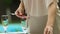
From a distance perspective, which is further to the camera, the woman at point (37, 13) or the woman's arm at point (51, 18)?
the woman at point (37, 13)

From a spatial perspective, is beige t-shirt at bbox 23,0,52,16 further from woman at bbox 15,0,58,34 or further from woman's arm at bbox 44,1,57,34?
woman's arm at bbox 44,1,57,34

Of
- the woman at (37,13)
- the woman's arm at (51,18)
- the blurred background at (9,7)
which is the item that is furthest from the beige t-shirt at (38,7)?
the blurred background at (9,7)

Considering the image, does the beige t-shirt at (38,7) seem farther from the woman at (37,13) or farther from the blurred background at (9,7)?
the blurred background at (9,7)

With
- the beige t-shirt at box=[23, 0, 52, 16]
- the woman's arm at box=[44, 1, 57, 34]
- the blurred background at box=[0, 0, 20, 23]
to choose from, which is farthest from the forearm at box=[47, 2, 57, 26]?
the blurred background at box=[0, 0, 20, 23]

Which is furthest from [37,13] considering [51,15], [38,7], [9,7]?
[9,7]

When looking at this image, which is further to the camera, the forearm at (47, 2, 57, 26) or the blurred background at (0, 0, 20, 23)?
the blurred background at (0, 0, 20, 23)

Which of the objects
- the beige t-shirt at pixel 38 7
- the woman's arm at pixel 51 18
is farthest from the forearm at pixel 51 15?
the beige t-shirt at pixel 38 7

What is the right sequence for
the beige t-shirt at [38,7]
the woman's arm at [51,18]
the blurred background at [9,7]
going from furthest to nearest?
the blurred background at [9,7] → the beige t-shirt at [38,7] → the woman's arm at [51,18]

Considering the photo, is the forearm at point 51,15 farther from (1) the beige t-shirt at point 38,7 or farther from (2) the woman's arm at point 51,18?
(1) the beige t-shirt at point 38,7

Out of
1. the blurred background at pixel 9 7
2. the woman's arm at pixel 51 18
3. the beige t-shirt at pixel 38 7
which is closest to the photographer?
the woman's arm at pixel 51 18

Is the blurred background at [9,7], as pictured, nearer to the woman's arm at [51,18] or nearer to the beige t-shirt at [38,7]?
the beige t-shirt at [38,7]

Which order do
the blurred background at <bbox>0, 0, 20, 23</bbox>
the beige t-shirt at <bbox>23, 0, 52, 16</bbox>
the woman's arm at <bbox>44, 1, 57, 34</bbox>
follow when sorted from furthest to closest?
the blurred background at <bbox>0, 0, 20, 23</bbox> < the beige t-shirt at <bbox>23, 0, 52, 16</bbox> < the woman's arm at <bbox>44, 1, 57, 34</bbox>

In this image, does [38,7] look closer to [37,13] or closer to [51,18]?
[37,13]

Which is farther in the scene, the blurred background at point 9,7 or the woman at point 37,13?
the blurred background at point 9,7
